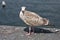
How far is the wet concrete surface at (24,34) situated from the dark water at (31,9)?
15.0ft

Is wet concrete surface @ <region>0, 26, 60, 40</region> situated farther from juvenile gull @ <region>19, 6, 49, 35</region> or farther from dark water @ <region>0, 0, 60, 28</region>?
dark water @ <region>0, 0, 60, 28</region>

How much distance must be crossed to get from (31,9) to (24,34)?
8329 mm

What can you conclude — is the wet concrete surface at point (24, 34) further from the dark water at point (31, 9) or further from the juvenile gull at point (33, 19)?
the dark water at point (31, 9)

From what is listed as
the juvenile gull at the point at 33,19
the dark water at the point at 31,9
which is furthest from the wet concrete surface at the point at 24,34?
the dark water at the point at 31,9

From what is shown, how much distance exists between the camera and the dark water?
A: 14.7 metres

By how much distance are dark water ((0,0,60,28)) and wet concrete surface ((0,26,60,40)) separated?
4.59 metres

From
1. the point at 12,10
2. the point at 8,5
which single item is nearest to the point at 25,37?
the point at 12,10

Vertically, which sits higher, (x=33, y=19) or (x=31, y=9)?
(x=33, y=19)

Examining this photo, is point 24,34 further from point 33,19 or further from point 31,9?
point 31,9

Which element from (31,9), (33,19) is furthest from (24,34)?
(31,9)

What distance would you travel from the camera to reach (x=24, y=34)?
8.88m

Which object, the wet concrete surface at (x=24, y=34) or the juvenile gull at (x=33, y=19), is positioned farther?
the juvenile gull at (x=33, y=19)

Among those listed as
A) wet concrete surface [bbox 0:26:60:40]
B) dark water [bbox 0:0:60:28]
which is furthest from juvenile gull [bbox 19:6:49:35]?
dark water [bbox 0:0:60:28]

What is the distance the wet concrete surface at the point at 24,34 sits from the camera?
8.48 metres
